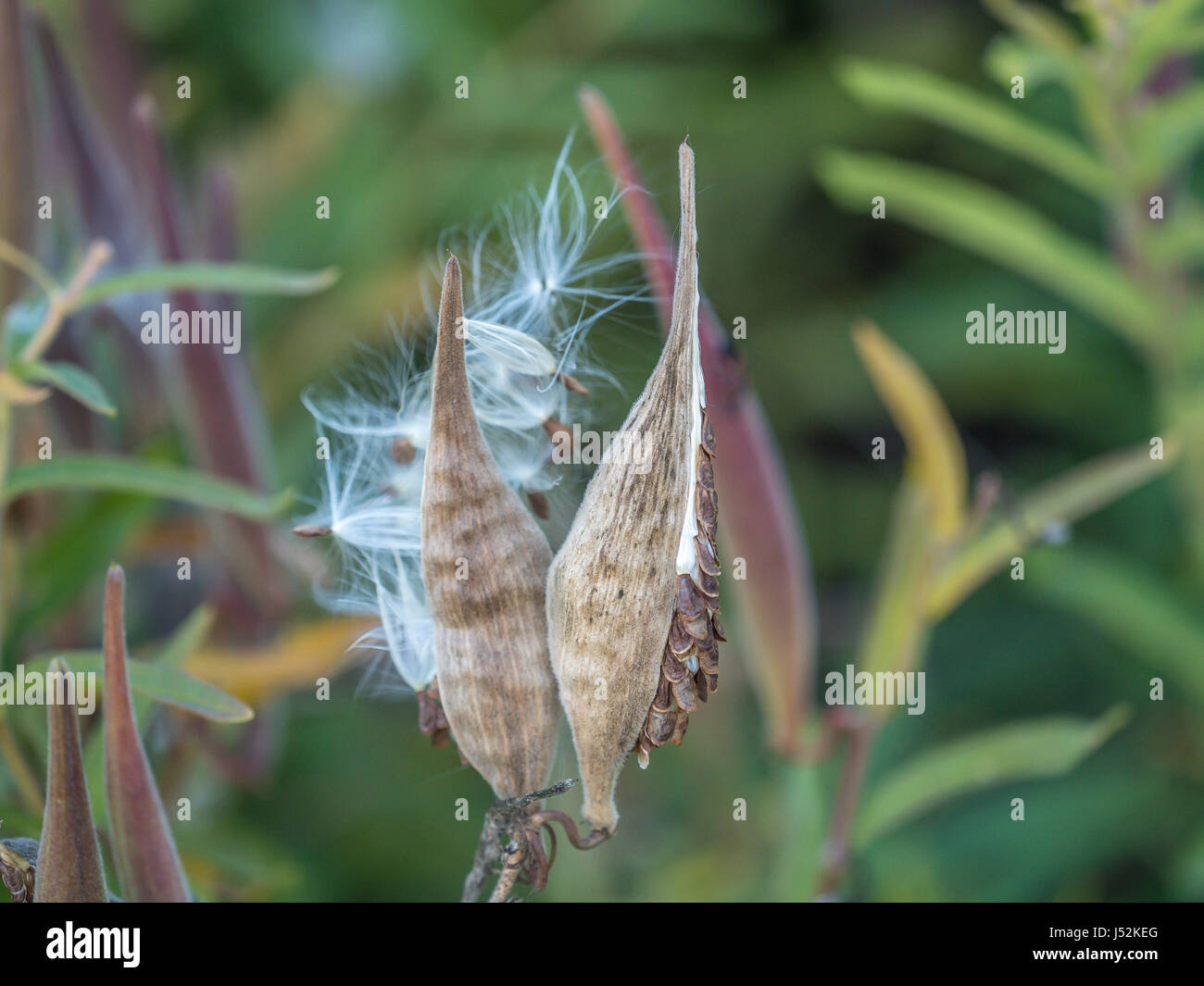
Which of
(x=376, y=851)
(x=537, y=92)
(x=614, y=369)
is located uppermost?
(x=537, y=92)

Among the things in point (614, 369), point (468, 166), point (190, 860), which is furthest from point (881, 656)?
point (468, 166)

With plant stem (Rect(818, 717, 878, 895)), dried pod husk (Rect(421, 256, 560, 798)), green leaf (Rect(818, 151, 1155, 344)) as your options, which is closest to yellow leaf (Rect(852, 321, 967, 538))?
plant stem (Rect(818, 717, 878, 895))

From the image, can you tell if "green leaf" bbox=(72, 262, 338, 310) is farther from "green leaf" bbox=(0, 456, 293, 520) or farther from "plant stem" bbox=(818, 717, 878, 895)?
"plant stem" bbox=(818, 717, 878, 895)

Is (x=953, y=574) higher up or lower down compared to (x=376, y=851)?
higher up

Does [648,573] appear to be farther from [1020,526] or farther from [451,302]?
[1020,526]

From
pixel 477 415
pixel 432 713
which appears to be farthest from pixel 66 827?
pixel 477 415

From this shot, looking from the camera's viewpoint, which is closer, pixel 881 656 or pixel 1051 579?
pixel 881 656

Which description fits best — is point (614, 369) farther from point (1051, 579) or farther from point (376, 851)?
point (376, 851)
